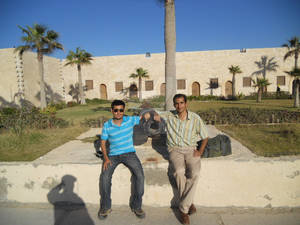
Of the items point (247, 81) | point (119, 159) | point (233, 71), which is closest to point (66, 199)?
point (119, 159)

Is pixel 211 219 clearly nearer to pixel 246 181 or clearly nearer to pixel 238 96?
pixel 246 181

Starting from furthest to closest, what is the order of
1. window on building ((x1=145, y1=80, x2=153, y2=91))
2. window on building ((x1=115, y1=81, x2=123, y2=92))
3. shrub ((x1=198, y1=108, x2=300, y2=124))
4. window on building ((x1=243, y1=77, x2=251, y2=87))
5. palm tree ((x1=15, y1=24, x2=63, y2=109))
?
window on building ((x1=115, y1=81, x2=123, y2=92)), window on building ((x1=145, y1=80, x2=153, y2=91)), window on building ((x1=243, y1=77, x2=251, y2=87)), palm tree ((x1=15, y1=24, x2=63, y2=109)), shrub ((x1=198, y1=108, x2=300, y2=124))

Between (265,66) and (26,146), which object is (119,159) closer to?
(26,146)

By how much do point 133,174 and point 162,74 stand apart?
2202 cm

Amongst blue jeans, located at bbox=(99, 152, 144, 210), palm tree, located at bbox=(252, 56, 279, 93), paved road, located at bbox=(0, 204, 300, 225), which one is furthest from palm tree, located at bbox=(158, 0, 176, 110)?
palm tree, located at bbox=(252, 56, 279, 93)

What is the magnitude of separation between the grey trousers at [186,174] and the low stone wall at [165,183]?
0.72 ft

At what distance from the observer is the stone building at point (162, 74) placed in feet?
72.6

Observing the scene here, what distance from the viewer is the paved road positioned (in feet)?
7.19

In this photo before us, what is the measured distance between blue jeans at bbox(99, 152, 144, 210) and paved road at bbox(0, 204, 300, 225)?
173mm

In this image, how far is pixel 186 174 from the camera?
2299 millimetres

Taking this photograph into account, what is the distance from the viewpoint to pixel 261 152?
3004mm

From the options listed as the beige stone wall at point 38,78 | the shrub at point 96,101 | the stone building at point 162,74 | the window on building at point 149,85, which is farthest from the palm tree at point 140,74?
the beige stone wall at point 38,78

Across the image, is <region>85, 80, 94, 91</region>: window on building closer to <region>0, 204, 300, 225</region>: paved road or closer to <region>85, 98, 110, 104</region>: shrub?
<region>85, 98, 110, 104</region>: shrub

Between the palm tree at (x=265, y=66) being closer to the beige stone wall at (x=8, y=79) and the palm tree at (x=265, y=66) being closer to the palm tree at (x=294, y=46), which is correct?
the palm tree at (x=294, y=46)
